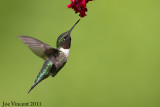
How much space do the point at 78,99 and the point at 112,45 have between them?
104 centimetres

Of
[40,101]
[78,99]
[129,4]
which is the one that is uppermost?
[129,4]

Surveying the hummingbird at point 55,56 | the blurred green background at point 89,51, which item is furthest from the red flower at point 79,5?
the blurred green background at point 89,51

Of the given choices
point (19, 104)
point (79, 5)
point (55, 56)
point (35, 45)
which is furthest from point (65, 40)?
point (19, 104)

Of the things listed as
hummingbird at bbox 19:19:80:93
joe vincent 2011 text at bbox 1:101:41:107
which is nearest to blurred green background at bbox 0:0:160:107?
joe vincent 2011 text at bbox 1:101:41:107

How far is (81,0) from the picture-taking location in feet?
10.4

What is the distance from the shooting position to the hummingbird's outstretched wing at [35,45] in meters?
3.19

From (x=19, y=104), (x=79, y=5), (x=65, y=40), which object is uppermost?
(x=79, y=5)

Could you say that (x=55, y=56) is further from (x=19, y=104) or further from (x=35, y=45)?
(x=19, y=104)

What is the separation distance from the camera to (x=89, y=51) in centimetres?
555

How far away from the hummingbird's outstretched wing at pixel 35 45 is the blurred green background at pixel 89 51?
6.11 ft

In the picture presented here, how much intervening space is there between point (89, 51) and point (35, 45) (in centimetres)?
232

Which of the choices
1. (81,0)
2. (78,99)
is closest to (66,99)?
(78,99)

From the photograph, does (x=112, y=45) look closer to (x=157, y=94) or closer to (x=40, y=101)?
(x=157, y=94)

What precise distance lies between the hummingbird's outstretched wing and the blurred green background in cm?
186
